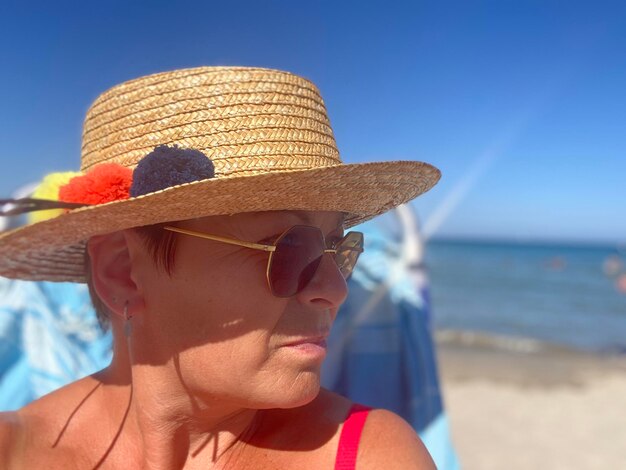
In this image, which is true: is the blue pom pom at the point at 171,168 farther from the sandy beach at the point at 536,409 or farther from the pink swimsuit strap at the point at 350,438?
the sandy beach at the point at 536,409

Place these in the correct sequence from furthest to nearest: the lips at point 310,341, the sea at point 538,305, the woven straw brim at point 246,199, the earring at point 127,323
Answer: the sea at point 538,305 → the earring at point 127,323 → the lips at point 310,341 → the woven straw brim at point 246,199

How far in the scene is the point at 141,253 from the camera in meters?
1.30

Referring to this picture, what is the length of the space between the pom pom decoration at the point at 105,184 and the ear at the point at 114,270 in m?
0.12

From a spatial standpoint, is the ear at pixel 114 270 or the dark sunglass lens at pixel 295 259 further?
the ear at pixel 114 270

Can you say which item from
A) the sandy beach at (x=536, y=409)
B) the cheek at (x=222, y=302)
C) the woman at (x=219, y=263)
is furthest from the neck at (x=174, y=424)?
the sandy beach at (x=536, y=409)

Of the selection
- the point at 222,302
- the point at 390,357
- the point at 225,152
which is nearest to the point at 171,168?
Answer: the point at 225,152

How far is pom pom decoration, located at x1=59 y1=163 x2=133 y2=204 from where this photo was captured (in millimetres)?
1240

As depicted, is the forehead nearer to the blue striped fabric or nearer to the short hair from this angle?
the short hair

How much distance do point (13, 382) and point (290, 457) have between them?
1.60 meters

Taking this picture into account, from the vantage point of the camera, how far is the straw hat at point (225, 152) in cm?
115

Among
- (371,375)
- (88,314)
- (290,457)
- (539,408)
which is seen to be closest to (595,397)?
(539,408)

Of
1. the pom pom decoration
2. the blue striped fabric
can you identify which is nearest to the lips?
the pom pom decoration

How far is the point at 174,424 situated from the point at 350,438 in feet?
1.35

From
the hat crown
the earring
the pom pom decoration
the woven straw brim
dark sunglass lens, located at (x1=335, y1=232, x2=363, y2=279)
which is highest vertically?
the hat crown
